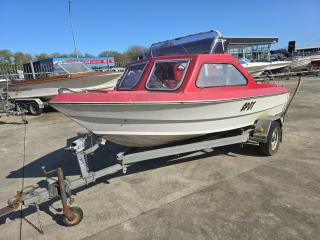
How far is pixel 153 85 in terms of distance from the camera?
4.53 m

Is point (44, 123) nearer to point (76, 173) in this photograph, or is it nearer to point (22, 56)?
point (76, 173)

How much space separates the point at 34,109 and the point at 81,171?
30.6 ft

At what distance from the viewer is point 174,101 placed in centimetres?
383

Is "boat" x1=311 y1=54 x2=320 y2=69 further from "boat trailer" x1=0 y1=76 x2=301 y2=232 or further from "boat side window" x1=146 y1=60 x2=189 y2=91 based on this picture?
"boat side window" x1=146 y1=60 x2=189 y2=91

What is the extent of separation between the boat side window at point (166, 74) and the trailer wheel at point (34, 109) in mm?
8530

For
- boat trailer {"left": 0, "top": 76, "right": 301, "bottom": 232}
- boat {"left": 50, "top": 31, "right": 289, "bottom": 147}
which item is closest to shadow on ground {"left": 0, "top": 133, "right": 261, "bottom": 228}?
boat trailer {"left": 0, "top": 76, "right": 301, "bottom": 232}

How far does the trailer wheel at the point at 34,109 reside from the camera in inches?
467

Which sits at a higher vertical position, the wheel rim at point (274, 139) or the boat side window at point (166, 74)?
the boat side window at point (166, 74)

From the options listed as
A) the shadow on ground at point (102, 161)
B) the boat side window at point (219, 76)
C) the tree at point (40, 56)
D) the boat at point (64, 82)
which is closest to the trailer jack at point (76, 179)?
the shadow on ground at point (102, 161)

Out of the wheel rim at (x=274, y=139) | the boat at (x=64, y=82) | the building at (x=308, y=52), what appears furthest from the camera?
the building at (x=308, y=52)

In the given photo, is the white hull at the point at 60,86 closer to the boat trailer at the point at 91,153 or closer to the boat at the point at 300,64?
the boat trailer at the point at 91,153

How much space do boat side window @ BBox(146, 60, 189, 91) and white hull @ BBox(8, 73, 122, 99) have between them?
23.0 ft

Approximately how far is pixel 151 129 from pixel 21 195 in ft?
5.69

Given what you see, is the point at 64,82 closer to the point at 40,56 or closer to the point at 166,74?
the point at 166,74
